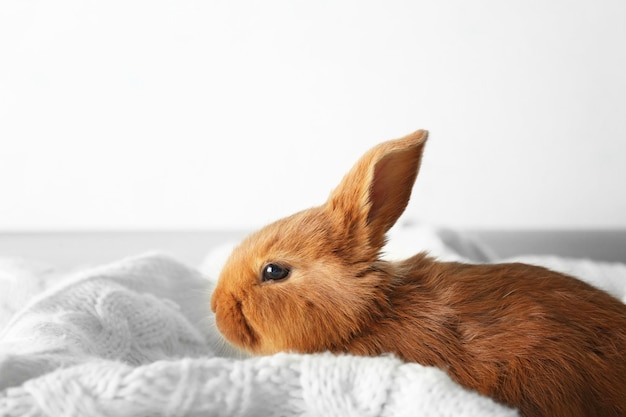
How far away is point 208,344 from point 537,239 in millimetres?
998

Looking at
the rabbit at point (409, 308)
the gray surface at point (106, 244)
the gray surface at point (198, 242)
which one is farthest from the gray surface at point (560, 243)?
the rabbit at point (409, 308)

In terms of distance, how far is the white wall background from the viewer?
1.51 meters

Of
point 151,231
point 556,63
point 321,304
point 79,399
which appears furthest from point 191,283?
point 556,63

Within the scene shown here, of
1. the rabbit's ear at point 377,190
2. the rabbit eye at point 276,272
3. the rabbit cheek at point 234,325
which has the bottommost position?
the rabbit cheek at point 234,325

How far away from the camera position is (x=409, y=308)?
22.7 inches

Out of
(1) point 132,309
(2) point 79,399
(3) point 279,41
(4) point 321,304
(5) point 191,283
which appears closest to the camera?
(2) point 79,399

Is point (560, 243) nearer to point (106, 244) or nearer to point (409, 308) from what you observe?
point (106, 244)

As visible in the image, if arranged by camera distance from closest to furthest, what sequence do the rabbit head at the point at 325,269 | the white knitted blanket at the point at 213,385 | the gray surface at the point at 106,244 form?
the white knitted blanket at the point at 213,385 → the rabbit head at the point at 325,269 → the gray surface at the point at 106,244

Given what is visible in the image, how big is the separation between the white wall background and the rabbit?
3.06 feet

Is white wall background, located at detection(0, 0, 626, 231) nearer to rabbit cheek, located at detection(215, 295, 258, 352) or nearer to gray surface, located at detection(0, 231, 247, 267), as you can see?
gray surface, located at detection(0, 231, 247, 267)

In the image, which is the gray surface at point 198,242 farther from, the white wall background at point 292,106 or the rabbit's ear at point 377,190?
the rabbit's ear at point 377,190

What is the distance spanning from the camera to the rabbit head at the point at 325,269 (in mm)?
563

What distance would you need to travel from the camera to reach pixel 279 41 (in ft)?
4.93

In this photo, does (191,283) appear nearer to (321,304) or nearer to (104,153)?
(321,304)
